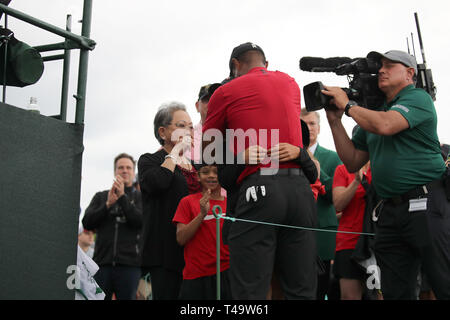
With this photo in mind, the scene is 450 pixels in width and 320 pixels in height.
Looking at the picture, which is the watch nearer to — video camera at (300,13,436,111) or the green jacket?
video camera at (300,13,436,111)

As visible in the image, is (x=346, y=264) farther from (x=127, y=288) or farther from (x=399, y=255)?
(x=127, y=288)

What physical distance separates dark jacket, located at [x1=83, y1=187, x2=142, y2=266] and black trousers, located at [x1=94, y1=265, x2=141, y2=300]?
68 mm

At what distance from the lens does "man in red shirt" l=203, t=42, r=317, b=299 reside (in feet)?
10.5

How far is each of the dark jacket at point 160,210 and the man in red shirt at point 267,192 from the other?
1140mm

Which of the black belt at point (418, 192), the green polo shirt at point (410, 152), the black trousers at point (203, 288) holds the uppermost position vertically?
the green polo shirt at point (410, 152)

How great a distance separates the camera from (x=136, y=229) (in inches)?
253

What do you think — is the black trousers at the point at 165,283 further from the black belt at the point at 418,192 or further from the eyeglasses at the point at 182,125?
the black belt at the point at 418,192

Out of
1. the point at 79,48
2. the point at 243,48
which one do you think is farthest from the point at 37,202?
the point at 243,48

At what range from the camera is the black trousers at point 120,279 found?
6.00 m

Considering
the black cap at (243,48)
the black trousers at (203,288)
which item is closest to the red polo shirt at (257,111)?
the black cap at (243,48)

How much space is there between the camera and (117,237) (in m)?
6.27

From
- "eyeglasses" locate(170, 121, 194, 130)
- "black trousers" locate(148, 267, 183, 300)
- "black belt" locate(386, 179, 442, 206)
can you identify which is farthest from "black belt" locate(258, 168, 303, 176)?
"eyeglasses" locate(170, 121, 194, 130)

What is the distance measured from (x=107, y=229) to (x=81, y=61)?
9.72 feet
